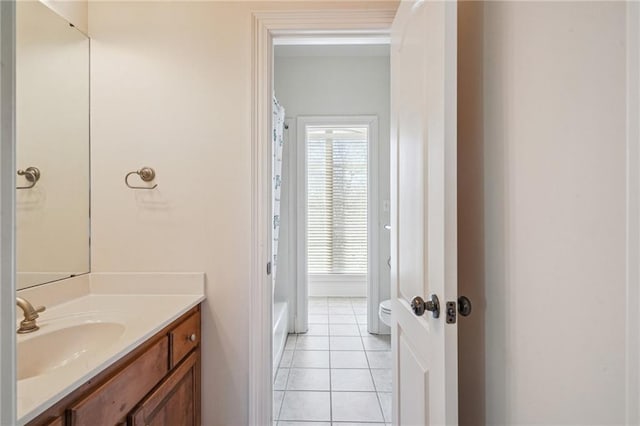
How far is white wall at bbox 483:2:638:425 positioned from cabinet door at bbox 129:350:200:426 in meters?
1.08

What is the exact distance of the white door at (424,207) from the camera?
0.81 metres

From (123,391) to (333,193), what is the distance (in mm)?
3127

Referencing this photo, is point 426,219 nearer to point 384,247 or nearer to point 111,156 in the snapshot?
point 111,156

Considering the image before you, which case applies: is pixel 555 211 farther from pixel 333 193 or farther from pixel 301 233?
pixel 333 193

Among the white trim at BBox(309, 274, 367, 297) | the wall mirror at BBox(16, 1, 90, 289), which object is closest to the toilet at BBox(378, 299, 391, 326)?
the white trim at BBox(309, 274, 367, 297)

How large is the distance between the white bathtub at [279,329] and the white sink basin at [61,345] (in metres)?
1.25

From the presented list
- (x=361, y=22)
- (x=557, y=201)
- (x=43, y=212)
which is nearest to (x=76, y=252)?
(x=43, y=212)

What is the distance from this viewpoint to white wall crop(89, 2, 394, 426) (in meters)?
1.48

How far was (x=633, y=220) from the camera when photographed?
495 millimetres

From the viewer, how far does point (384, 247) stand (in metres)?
3.00

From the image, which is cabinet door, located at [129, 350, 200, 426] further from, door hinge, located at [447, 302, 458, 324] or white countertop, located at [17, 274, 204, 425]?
door hinge, located at [447, 302, 458, 324]

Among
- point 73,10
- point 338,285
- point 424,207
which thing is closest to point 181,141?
point 73,10

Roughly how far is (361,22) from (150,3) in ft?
3.37

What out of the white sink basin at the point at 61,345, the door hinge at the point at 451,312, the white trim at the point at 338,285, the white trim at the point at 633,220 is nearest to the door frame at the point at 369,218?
the white trim at the point at 338,285
